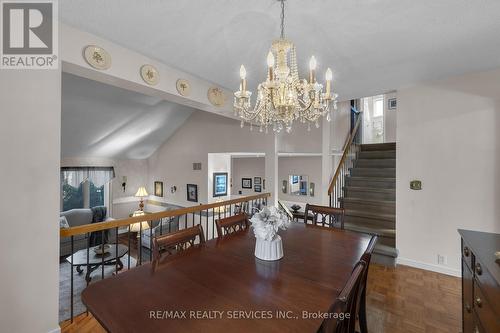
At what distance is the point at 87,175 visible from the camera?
640 centimetres

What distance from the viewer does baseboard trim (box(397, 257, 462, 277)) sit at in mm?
2799

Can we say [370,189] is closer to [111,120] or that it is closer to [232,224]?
[232,224]

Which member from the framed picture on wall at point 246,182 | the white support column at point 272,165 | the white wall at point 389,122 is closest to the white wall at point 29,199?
the white support column at point 272,165

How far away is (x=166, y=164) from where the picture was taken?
732cm

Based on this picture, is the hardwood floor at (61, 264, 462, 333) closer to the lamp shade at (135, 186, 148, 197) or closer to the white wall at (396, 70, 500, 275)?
the white wall at (396, 70, 500, 275)

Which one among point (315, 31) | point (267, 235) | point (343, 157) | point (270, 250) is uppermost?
point (315, 31)

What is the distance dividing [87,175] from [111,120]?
240 centimetres

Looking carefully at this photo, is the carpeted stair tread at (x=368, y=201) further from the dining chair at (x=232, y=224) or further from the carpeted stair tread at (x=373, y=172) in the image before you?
the dining chair at (x=232, y=224)

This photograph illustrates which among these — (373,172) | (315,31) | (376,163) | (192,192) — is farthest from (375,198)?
(192,192)

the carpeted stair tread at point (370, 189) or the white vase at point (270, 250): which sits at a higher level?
the carpeted stair tread at point (370, 189)

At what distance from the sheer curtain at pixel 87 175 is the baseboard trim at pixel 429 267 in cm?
744

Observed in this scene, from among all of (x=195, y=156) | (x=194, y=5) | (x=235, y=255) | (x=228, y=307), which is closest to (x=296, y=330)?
(x=228, y=307)

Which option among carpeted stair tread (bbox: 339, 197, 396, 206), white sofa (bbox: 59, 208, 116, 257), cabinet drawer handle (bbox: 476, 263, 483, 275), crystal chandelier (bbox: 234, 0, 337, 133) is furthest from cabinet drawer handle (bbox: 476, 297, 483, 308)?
white sofa (bbox: 59, 208, 116, 257)

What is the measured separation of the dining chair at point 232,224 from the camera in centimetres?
206
